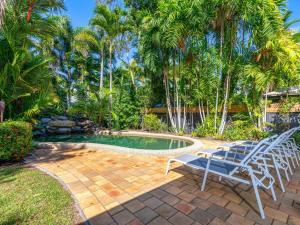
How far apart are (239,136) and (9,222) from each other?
26.5 ft

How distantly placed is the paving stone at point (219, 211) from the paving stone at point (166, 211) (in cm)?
53

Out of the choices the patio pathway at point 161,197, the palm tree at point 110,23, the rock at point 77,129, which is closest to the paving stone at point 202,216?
the patio pathway at point 161,197

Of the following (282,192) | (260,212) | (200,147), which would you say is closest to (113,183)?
(260,212)

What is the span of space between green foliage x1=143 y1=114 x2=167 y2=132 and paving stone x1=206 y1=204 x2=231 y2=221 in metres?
8.69

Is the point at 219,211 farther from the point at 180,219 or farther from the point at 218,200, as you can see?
the point at 180,219

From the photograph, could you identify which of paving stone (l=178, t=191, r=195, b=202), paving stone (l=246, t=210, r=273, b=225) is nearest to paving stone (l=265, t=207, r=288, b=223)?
paving stone (l=246, t=210, r=273, b=225)

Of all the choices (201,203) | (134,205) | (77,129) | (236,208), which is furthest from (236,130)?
(77,129)

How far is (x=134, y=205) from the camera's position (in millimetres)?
2609

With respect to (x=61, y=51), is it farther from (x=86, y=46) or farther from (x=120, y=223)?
(x=120, y=223)

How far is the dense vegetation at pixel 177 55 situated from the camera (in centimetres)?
543

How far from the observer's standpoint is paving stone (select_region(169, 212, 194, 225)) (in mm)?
2217

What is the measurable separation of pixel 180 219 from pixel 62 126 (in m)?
10.9

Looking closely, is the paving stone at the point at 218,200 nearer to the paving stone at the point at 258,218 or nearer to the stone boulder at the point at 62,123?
the paving stone at the point at 258,218

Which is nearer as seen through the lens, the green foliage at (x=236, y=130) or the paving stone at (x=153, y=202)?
the paving stone at (x=153, y=202)
